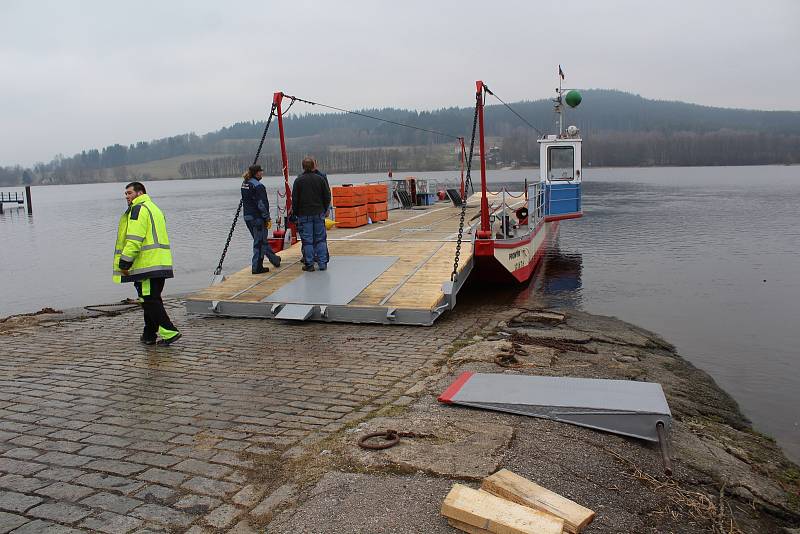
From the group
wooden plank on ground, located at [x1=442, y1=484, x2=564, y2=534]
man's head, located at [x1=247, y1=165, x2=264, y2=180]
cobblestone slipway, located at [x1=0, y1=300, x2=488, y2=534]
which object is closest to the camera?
wooden plank on ground, located at [x1=442, y1=484, x2=564, y2=534]

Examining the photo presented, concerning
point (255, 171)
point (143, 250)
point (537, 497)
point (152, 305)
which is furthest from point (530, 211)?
point (537, 497)

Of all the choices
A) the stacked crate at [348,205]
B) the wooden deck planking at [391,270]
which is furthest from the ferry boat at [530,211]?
the stacked crate at [348,205]

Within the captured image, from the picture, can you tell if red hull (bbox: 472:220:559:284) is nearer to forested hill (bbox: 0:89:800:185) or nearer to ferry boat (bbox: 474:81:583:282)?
ferry boat (bbox: 474:81:583:282)

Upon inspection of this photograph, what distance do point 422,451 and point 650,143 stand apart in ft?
552

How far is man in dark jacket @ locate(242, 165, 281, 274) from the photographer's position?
10680 mm

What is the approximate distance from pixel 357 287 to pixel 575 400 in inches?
205

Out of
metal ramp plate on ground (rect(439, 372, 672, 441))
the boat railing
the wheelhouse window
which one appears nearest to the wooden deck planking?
the boat railing

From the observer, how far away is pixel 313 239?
36.3ft

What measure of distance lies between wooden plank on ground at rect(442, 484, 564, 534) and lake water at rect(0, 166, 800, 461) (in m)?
5.20

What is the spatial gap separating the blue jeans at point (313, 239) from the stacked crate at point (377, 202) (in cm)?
630

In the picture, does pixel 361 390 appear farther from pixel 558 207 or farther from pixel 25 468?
pixel 558 207

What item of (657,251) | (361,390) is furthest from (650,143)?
(361,390)

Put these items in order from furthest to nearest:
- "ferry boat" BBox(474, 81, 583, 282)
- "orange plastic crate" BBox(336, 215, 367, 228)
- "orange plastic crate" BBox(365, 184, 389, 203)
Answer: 1. "orange plastic crate" BBox(365, 184, 389, 203)
2. "orange plastic crate" BBox(336, 215, 367, 228)
3. "ferry boat" BBox(474, 81, 583, 282)

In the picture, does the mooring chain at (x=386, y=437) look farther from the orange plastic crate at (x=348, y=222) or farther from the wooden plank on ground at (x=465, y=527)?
the orange plastic crate at (x=348, y=222)
